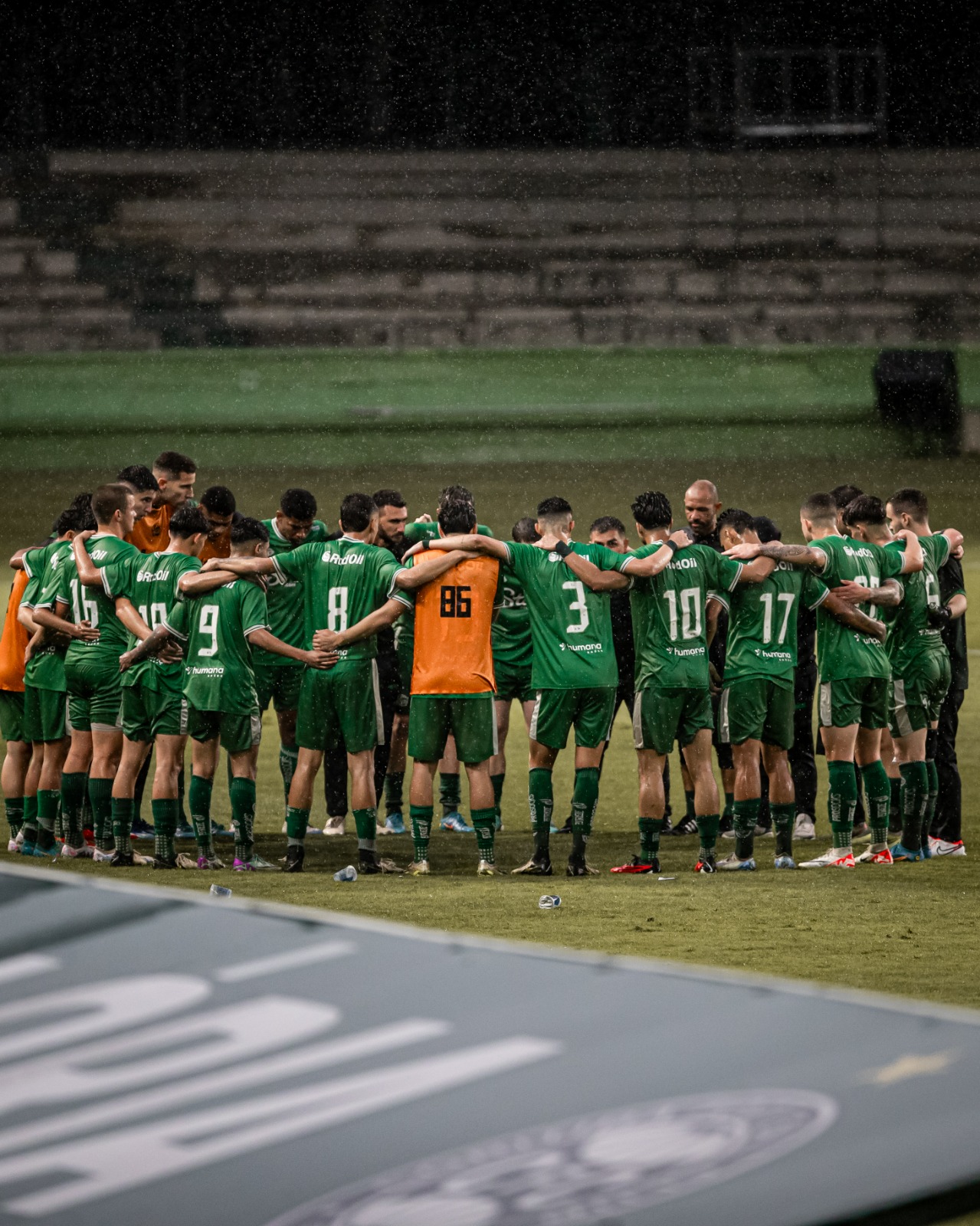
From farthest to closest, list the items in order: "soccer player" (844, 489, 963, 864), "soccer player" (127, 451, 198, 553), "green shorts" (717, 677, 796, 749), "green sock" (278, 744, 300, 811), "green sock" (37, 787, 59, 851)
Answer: "green sock" (278, 744, 300, 811), "soccer player" (127, 451, 198, 553), "green sock" (37, 787, 59, 851), "soccer player" (844, 489, 963, 864), "green shorts" (717, 677, 796, 749)

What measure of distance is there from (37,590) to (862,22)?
20.0 metres

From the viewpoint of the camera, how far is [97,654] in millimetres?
6789

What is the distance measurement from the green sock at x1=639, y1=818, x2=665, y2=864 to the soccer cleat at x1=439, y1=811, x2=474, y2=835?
61.5 inches

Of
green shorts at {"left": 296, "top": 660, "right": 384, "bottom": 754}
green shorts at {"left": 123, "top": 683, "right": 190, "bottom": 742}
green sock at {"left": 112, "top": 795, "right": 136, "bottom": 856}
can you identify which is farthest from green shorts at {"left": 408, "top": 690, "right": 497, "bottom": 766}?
green sock at {"left": 112, "top": 795, "right": 136, "bottom": 856}

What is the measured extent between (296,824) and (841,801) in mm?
2247

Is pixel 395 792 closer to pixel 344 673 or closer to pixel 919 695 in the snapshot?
pixel 344 673

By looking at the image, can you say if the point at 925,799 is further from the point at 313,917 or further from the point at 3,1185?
the point at 3,1185

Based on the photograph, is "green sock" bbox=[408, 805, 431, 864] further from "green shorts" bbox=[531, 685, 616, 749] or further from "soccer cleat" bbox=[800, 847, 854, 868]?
"soccer cleat" bbox=[800, 847, 854, 868]

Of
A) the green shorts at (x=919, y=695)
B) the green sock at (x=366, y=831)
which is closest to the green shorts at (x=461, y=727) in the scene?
the green sock at (x=366, y=831)

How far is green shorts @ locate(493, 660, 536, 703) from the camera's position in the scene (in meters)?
8.00

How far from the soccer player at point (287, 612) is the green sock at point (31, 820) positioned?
1.10 metres

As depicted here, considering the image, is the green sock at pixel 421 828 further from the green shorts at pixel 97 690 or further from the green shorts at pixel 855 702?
the green shorts at pixel 855 702

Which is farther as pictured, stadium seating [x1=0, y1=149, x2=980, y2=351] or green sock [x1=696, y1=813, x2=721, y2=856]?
stadium seating [x1=0, y1=149, x2=980, y2=351]

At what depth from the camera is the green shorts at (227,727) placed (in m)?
6.58
